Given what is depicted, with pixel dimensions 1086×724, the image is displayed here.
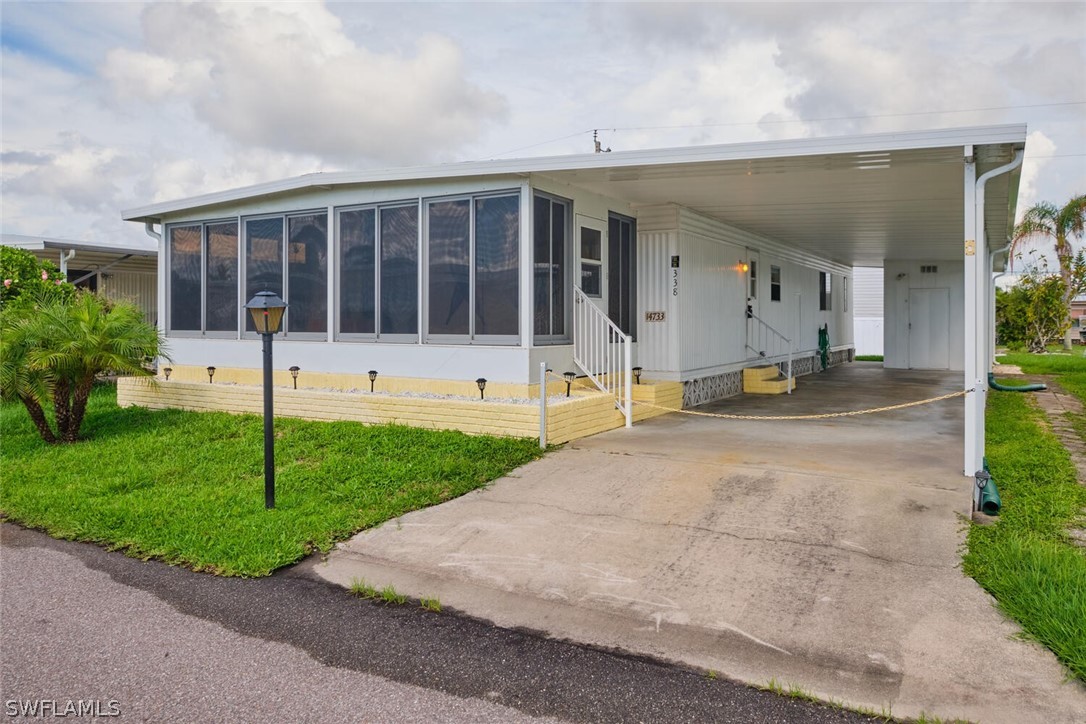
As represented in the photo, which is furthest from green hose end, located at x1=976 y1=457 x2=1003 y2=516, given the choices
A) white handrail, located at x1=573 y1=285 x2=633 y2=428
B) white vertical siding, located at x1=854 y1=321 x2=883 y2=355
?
white vertical siding, located at x1=854 y1=321 x2=883 y2=355

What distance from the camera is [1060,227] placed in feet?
78.7

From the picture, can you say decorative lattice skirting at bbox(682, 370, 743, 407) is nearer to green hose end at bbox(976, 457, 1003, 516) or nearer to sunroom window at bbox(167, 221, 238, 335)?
green hose end at bbox(976, 457, 1003, 516)

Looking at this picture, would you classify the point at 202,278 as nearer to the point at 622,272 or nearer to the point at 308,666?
the point at 622,272

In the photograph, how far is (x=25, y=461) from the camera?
7.75 meters

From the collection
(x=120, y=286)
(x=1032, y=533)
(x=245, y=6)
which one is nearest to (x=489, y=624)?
(x=1032, y=533)

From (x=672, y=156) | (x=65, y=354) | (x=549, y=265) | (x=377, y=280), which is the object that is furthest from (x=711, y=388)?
(x=65, y=354)

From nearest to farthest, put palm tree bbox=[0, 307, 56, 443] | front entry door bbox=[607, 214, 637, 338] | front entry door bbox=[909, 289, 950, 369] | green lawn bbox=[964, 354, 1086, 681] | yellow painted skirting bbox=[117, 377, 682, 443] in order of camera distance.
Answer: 1. green lawn bbox=[964, 354, 1086, 681]
2. yellow painted skirting bbox=[117, 377, 682, 443]
3. palm tree bbox=[0, 307, 56, 443]
4. front entry door bbox=[607, 214, 637, 338]
5. front entry door bbox=[909, 289, 950, 369]

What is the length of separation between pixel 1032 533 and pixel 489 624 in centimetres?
345

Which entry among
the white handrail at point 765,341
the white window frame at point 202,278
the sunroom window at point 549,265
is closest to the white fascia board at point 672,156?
the sunroom window at point 549,265

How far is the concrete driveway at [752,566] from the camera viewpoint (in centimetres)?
326

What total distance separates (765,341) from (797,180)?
590 cm

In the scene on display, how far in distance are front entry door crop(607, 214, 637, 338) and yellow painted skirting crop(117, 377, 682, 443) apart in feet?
3.38

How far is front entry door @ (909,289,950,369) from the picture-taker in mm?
17016

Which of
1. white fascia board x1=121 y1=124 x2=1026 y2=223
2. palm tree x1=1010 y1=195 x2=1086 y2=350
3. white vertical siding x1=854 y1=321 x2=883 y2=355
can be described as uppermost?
palm tree x1=1010 y1=195 x2=1086 y2=350
